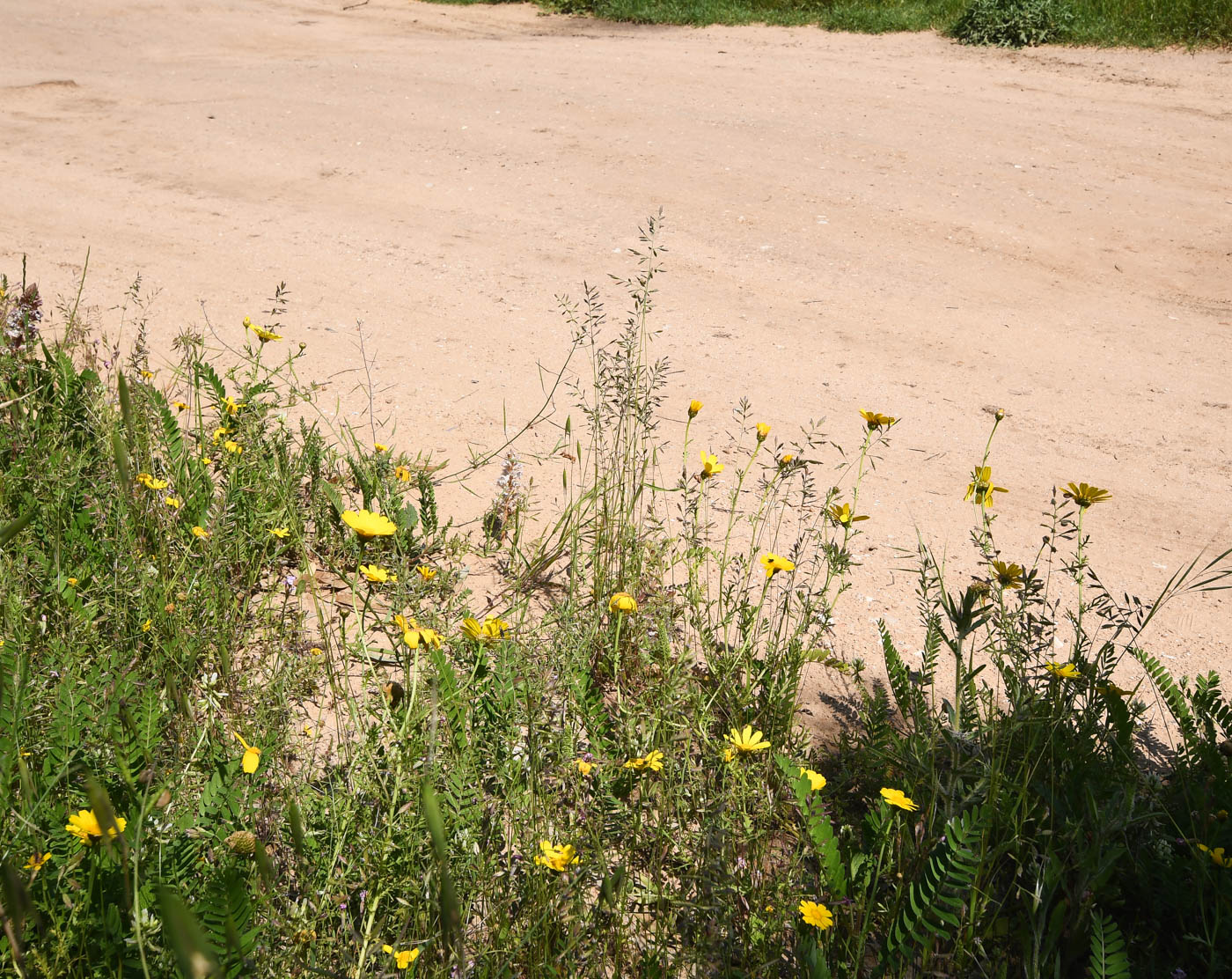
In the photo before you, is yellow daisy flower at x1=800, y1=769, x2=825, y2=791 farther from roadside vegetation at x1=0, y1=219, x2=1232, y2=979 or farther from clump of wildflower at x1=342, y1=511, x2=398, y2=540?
clump of wildflower at x1=342, y1=511, x2=398, y2=540

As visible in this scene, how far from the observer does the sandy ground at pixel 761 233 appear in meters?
3.76

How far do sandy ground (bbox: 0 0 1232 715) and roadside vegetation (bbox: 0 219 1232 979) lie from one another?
1.89ft

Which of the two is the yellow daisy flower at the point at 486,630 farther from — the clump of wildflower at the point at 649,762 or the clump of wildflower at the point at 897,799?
the clump of wildflower at the point at 897,799

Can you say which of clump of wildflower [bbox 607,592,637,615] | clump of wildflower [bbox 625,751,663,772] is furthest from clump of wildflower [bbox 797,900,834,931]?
clump of wildflower [bbox 607,592,637,615]

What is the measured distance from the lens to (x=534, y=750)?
1.83 m

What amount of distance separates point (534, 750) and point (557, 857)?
0.62ft

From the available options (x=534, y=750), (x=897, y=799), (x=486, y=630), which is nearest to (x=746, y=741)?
(x=897, y=799)

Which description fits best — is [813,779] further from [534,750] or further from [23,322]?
[23,322]

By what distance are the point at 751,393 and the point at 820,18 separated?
7749 mm

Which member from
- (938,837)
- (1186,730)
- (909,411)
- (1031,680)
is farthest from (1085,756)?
(909,411)

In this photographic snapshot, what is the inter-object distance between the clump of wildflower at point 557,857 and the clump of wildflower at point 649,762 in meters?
0.21

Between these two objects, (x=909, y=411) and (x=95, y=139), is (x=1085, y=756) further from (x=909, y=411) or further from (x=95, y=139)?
(x=95, y=139)

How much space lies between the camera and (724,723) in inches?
94.8

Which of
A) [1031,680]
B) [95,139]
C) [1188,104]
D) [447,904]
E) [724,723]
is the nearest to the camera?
[447,904]
